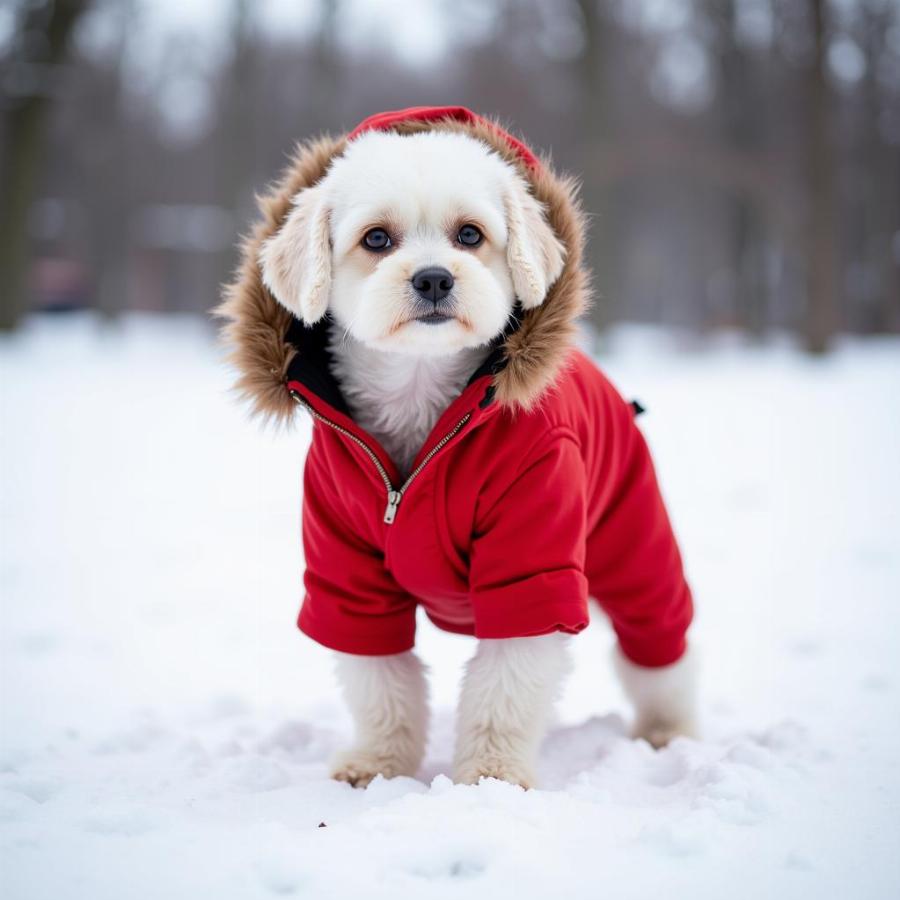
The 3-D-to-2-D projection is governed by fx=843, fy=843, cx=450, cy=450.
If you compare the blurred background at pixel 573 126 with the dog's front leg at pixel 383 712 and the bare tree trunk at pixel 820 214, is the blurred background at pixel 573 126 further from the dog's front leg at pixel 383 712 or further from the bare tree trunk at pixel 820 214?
the dog's front leg at pixel 383 712

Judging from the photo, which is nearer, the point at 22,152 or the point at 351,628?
→ the point at 351,628

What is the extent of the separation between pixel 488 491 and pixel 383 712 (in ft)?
2.85

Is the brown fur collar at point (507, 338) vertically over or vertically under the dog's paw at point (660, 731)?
over

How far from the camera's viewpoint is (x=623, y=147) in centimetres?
1382

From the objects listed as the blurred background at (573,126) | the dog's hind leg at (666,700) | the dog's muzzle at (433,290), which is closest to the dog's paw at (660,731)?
the dog's hind leg at (666,700)

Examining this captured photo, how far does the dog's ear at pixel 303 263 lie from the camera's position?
251 centimetres

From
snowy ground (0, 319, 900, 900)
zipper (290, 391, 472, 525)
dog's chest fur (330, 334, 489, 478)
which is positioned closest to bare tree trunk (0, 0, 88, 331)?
snowy ground (0, 319, 900, 900)

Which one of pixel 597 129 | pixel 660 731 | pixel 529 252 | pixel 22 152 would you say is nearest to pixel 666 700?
pixel 660 731

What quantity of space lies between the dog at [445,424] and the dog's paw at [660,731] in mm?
499

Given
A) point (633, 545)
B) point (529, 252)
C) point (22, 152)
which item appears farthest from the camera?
point (22, 152)

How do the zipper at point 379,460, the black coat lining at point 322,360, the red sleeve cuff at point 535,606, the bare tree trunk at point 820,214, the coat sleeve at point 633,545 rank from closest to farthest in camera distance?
the red sleeve cuff at point 535,606
the zipper at point 379,460
the black coat lining at point 322,360
the coat sleeve at point 633,545
the bare tree trunk at point 820,214

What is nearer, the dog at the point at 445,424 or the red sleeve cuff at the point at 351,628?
the dog at the point at 445,424

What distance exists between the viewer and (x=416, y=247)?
245cm

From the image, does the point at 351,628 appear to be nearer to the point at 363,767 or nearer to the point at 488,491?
the point at 363,767
